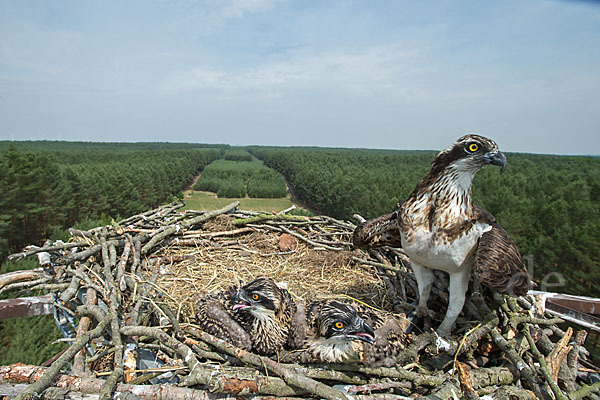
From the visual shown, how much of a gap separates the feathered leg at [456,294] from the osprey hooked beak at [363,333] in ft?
3.09

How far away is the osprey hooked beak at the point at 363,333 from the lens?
2332mm

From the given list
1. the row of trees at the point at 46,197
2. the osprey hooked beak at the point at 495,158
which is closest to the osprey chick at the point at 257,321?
the osprey hooked beak at the point at 495,158

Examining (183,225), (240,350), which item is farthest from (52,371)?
(183,225)

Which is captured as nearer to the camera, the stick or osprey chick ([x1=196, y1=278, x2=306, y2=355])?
osprey chick ([x1=196, y1=278, x2=306, y2=355])

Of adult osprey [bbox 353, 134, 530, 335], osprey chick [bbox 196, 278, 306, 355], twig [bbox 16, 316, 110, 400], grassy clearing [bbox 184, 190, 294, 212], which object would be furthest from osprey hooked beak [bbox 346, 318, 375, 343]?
grassy clearing [bbox 184, 190, 294, 212]

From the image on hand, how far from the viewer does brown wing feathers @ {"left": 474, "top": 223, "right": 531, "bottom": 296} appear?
2.35 m

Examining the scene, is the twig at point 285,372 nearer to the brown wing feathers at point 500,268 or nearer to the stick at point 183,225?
the brown wing feathers at point 500,268

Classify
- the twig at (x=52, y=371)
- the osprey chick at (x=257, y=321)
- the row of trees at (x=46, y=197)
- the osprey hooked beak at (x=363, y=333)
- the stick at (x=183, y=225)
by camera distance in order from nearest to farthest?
the twig at (x=52, y=371) → the osprey hooked beak at (x=363, y=333) → the osprey chick at (x=257, y=321) → the stick at (x=183, y=225) → the row of trees at (x=46, y=197)

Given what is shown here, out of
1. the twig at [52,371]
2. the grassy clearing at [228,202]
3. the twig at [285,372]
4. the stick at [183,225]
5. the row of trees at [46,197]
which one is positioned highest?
the stick at [183,225]

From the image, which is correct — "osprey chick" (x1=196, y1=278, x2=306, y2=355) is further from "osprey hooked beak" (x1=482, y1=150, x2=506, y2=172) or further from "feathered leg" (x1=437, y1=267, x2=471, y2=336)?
"osprey hooked beak" (x1=482, y1=150, x2=506, y2=172)

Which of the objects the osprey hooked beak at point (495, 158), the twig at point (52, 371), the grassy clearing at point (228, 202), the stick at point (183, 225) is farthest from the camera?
the grassy clearing at point (228, 202)

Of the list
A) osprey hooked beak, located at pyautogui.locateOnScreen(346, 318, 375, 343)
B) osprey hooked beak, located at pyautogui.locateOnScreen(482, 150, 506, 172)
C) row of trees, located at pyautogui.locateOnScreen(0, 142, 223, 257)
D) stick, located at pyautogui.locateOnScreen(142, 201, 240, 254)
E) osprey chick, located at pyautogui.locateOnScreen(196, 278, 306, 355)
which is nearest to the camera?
osprey hooked beak, located at pyautogui.locateOnScreen(346, 318, 375, 343)

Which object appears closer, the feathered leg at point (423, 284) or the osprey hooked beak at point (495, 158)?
the osprey hooked beak at point (495, 158)

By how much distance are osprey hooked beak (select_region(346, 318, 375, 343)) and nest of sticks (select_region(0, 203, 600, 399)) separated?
11.2 inches
